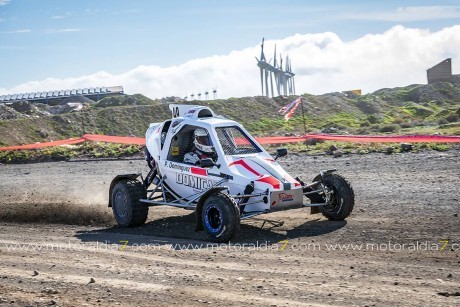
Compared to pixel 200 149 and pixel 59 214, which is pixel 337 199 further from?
pixel 59 214

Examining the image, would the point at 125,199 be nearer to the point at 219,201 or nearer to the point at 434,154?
the point at 219,201

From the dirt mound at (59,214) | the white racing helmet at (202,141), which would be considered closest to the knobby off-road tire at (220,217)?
the white racing helmet at (202,141)

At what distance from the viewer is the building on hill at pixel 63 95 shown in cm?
9100

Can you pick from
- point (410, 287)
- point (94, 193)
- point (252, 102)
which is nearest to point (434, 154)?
point (94, 193)

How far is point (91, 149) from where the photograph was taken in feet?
89.1

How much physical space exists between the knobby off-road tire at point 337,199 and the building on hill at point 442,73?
91471 mm

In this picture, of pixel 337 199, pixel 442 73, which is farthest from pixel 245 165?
pixel 442 73

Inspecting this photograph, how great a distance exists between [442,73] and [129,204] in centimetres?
9362

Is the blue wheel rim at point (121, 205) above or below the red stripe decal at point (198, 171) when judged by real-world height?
below

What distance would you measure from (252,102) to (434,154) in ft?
159

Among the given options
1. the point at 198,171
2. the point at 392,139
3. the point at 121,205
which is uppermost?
the point at 392,139

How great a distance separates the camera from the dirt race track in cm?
655

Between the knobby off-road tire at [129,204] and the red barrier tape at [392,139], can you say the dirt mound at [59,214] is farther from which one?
the red barrier tape at [392,139]

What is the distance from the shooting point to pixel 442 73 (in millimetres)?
97562
